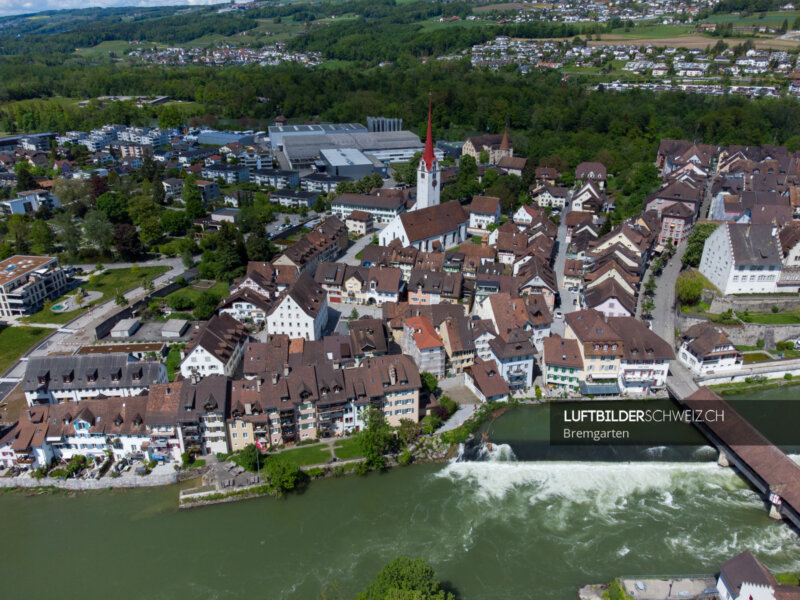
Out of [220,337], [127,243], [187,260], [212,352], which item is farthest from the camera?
[127,243]

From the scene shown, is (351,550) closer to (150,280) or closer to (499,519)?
(499,519)

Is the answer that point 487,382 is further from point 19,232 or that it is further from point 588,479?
point 19,232

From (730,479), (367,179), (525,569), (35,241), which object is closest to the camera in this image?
(525,569)

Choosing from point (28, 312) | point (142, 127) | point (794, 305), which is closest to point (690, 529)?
point (794, 305)

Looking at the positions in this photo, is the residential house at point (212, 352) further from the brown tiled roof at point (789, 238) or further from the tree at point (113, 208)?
the brown tiled roof at point (789, 238)

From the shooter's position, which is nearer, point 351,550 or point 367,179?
point 351,550

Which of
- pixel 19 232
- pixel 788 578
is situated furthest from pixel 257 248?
pixel 788 578
